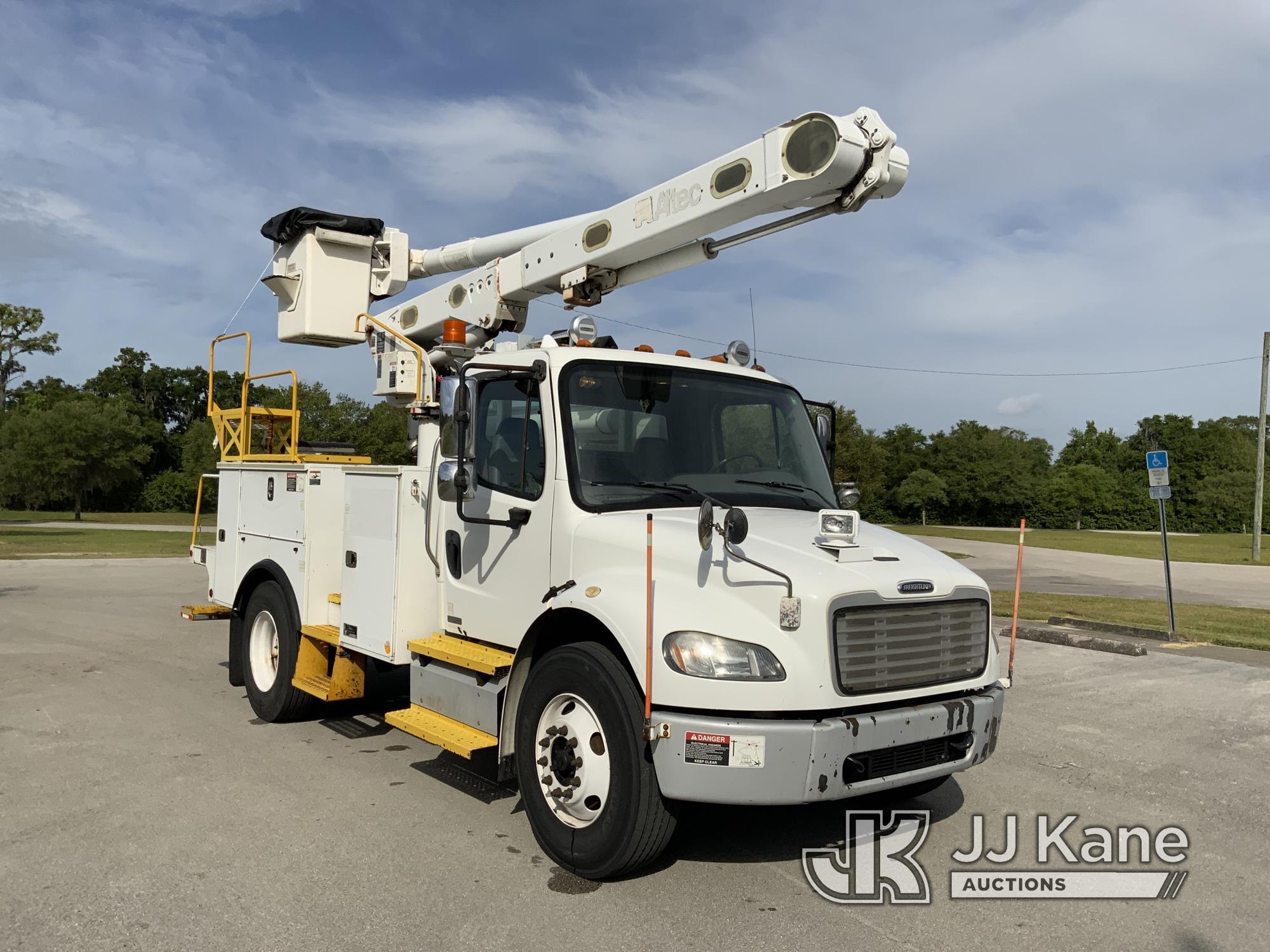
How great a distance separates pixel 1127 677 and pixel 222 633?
10.4m

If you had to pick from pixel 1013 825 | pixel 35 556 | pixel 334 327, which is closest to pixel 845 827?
pixel 1013 825

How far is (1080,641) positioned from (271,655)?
936cm

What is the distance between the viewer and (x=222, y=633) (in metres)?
11.8

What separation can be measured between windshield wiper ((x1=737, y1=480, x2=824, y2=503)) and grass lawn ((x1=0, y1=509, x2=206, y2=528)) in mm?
43830

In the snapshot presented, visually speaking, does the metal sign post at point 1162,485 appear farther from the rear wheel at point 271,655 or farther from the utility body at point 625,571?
the rear wheel at point 271,655

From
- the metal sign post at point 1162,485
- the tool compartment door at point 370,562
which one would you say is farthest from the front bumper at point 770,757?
the metal sign post at point 1162,485

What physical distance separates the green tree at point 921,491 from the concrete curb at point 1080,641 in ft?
199

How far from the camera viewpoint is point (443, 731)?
5.14 metres

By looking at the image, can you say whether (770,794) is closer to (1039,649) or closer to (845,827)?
(845,827)

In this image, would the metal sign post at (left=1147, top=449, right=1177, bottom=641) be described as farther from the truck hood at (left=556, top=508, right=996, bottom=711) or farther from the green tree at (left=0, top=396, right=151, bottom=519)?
the green tree at (left=0, top=396, right=151, bottom=519)

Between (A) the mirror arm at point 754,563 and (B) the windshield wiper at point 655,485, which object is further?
(B) the windshield wiper at point 655,485

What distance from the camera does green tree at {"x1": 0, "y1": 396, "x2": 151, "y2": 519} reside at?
163 feet

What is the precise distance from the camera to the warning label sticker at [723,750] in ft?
12.7

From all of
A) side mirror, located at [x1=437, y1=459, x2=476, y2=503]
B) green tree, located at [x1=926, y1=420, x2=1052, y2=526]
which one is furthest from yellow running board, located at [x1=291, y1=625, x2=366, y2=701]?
green tree, located at [x1=926, y1=420, x2=1052, y2=526]
